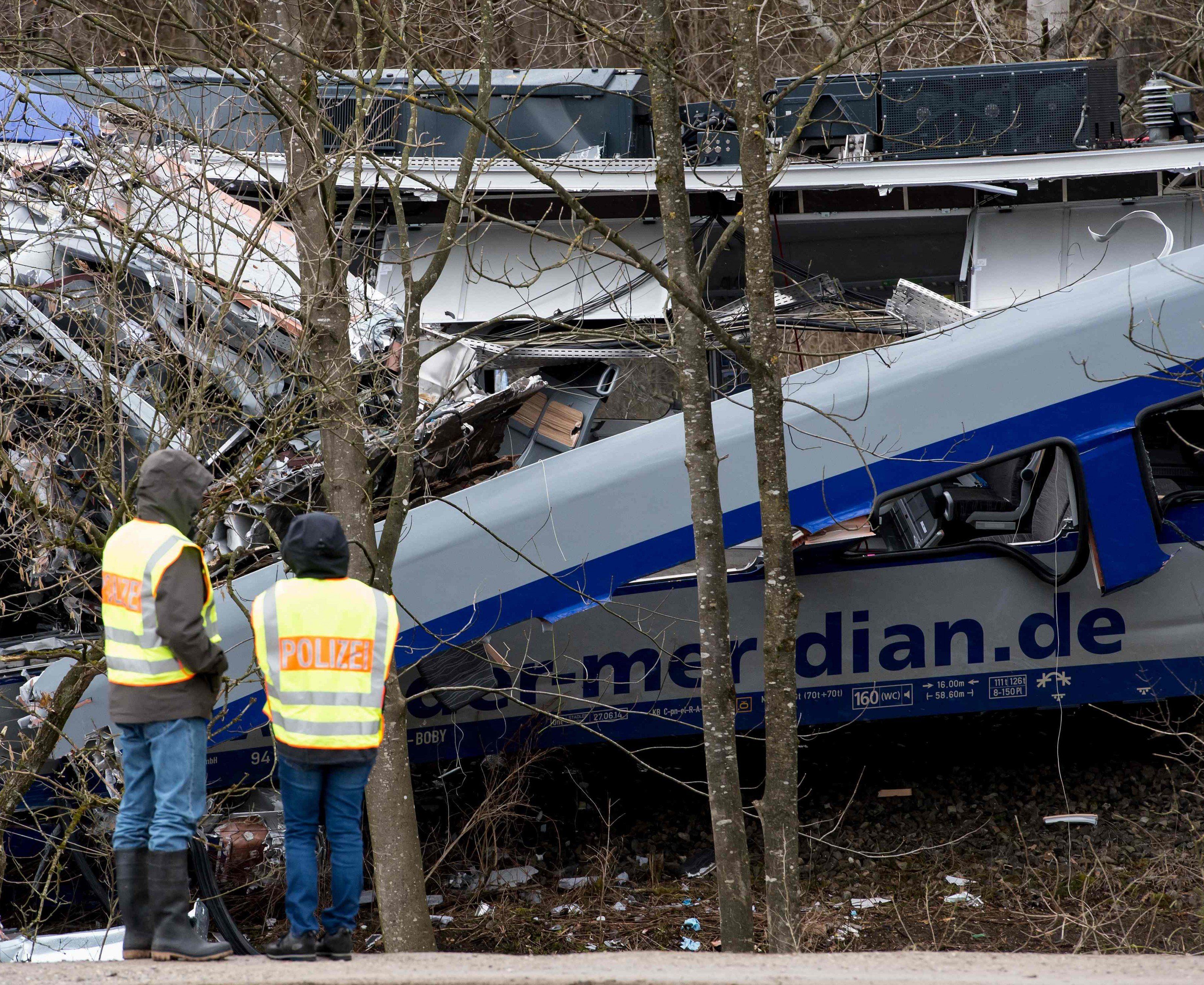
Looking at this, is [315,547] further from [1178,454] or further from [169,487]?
[1178,454]

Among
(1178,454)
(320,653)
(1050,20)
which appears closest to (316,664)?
(320,653)

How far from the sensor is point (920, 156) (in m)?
10.4

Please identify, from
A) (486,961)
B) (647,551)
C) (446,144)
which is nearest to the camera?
(486,961)

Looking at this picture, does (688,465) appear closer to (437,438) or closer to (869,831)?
(437,438)

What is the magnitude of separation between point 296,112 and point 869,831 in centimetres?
631

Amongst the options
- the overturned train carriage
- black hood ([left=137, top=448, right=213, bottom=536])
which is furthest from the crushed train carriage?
black hood ([left=137, top=448, right=213, bottom=536])

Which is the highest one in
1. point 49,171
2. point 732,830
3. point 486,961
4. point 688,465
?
point 49,171

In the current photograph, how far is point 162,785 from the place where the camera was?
391 centimetres

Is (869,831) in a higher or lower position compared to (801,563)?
lower

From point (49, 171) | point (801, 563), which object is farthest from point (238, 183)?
point (801, 563)

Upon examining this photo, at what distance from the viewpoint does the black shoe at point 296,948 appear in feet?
12.9

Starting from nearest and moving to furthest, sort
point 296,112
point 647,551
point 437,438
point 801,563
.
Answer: point 296,112
point 647,551
point 437,438
point 801,563

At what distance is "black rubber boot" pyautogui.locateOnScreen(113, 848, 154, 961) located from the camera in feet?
Answer: 12.9

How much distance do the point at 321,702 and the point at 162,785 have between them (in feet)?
1.87
